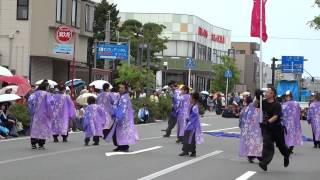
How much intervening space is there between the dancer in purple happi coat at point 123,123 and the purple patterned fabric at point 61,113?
9.23ft

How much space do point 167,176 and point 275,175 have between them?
7.84 feet

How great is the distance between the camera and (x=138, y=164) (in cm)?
1434

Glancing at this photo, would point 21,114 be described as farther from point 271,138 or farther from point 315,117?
point 271,138

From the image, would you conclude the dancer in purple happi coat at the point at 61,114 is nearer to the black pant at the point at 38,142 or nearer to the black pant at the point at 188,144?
the black pant at the point at 38,142

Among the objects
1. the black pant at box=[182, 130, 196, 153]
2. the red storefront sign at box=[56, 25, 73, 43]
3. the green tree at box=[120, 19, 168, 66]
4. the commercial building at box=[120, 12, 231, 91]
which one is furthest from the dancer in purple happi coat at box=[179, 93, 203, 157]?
the commercial building at box=[120, 12, 231, 91]

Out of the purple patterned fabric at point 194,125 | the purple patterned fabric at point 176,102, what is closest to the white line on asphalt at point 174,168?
the purple patterned fabric at point 194,125

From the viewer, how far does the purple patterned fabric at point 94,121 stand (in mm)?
19078

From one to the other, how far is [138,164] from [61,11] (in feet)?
90.3

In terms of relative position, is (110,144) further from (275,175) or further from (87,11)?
(87,11)

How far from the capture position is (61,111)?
19859 millimetres

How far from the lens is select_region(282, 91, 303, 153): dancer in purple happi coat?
19.1 m

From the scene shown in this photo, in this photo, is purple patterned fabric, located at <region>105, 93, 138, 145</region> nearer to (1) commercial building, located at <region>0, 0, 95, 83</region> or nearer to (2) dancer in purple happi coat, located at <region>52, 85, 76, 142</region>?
(2) dancer in purple happi coat, located at <region>52, 85, 76, 142</region>

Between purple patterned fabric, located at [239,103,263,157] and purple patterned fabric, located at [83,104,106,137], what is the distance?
5185 mm

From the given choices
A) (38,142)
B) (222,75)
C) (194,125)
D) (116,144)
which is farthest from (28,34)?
(222,75)
